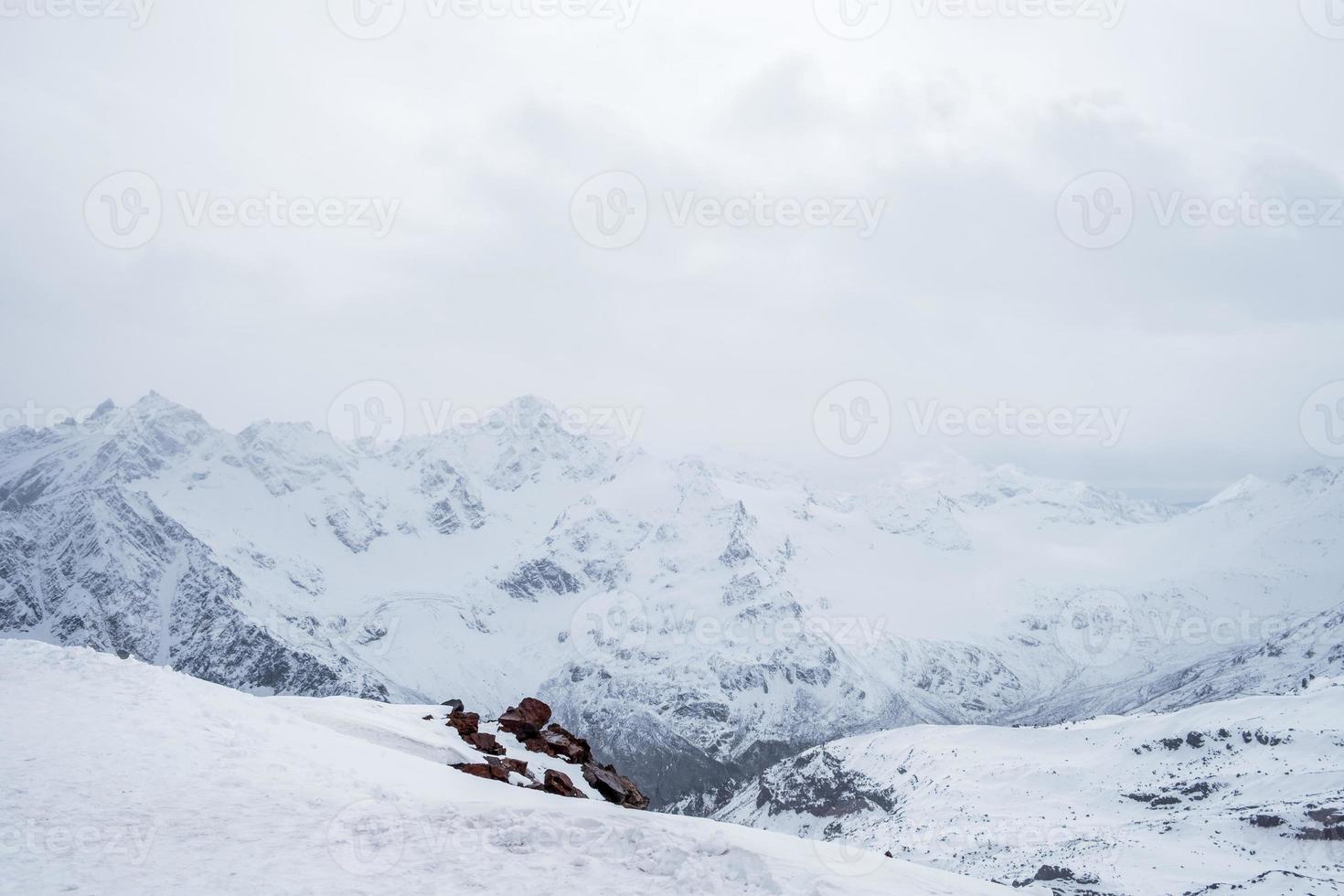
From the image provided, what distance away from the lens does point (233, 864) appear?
14516 millimetres

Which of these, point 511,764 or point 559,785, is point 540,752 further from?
point 559,785

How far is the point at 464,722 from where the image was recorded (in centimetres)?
3048

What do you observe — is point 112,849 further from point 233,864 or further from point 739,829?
point 739,829

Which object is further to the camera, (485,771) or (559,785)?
(559,785)

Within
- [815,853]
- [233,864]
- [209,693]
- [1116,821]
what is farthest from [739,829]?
[1116,821]

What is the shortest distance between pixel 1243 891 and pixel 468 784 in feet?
248

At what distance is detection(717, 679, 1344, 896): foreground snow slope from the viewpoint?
87.0 m

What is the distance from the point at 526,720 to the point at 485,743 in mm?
2933

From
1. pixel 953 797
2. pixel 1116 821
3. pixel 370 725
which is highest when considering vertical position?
pixel 370 725

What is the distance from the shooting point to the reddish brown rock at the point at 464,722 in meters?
29.9

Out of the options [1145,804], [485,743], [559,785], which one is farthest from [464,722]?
[1145,804]

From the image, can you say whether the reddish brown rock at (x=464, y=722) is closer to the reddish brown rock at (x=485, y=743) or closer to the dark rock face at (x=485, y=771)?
the reddish brown rock at (x=485, y=743)

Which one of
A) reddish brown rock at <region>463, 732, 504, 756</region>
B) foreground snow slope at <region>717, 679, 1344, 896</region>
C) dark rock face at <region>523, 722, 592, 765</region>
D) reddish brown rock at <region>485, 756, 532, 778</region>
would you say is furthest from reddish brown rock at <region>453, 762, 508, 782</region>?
foreground snow slope at <region>717, 679, 1344, 896</region>

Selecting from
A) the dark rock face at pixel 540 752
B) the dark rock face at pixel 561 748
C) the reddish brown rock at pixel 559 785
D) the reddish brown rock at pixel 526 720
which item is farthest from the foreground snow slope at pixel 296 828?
the reddish brown rock at pixel 526 720
